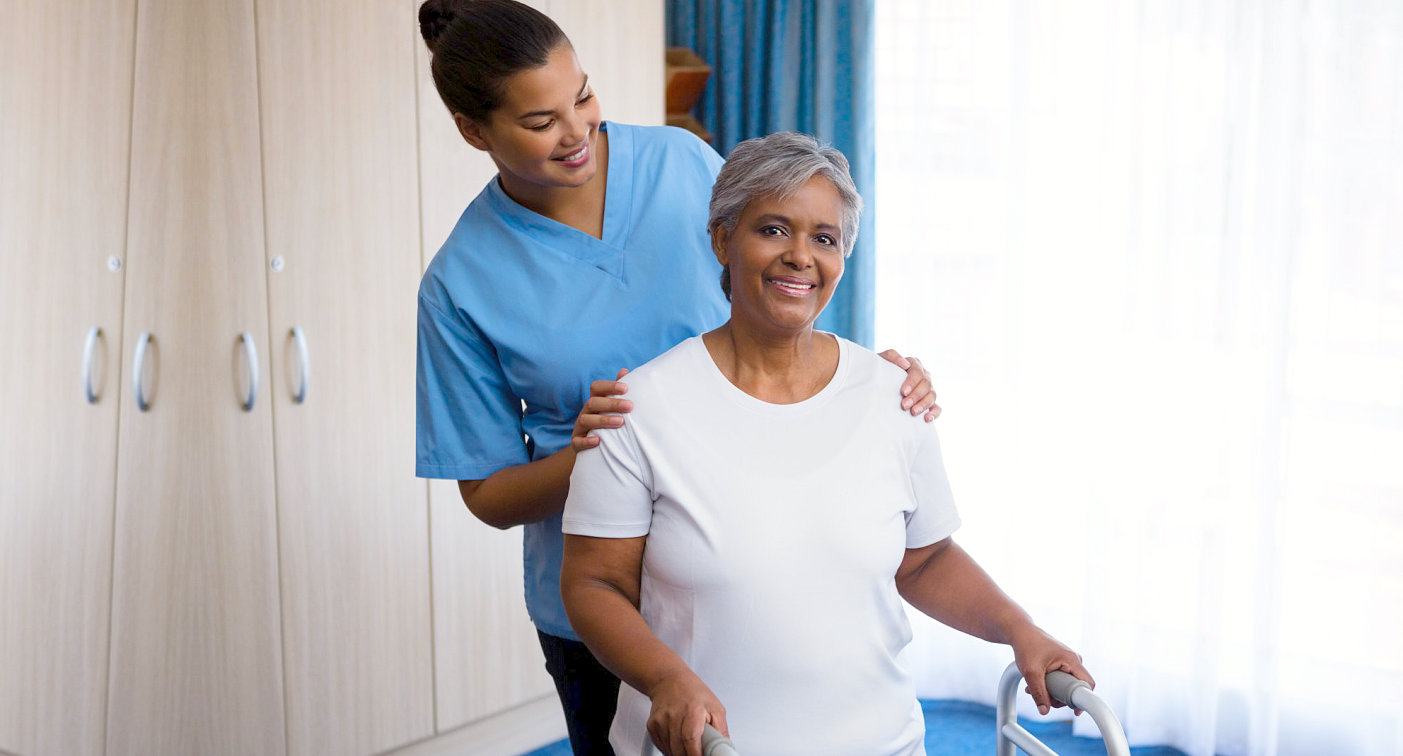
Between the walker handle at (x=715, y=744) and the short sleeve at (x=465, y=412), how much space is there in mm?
564

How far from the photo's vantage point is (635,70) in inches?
121

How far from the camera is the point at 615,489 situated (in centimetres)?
126

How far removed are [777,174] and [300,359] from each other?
1593 mm

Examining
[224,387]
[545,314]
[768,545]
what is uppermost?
[545,314]

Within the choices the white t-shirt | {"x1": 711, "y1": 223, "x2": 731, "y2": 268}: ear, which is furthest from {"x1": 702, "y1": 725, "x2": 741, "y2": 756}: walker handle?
{"x1": 711, "y1": 223, "x2": 731, "y2": 268}: ear

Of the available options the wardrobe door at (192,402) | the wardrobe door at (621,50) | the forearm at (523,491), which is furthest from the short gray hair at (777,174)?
the wardrobe door at (621,50)

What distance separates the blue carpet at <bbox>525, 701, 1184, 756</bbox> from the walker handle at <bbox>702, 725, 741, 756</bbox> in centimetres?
187

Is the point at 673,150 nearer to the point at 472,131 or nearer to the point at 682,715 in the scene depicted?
the point at 472,131

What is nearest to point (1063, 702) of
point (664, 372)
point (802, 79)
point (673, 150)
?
point (664, 372)

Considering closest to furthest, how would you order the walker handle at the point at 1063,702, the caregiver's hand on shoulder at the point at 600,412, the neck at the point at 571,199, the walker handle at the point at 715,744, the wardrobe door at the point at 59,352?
the walker handle at the point at 715,744 → the walker handle at the point at 1063,702 → the caregiver's hand on shoulder at the point at 600,412 → the neck at the point at 571,199 → the wardrobe door at the point at 59,352

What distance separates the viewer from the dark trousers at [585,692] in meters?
1.53

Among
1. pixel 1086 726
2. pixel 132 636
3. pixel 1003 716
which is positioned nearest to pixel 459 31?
pixel 1003 716

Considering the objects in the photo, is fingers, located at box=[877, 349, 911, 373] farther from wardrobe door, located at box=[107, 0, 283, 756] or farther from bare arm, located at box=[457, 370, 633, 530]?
wardrobe door, located at box=[107, 0, 283, 756]

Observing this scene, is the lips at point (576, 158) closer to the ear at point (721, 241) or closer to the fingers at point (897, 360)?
the ear at point (721, 241)
